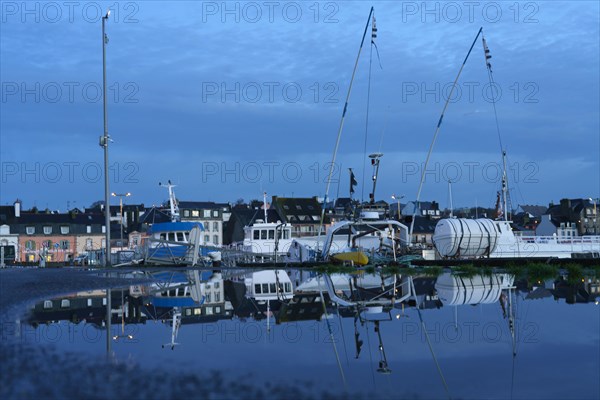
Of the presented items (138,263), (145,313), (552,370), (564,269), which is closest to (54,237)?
(138,263)

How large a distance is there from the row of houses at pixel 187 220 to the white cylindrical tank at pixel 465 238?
6531cm

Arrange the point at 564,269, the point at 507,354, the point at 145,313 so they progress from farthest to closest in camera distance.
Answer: the point at 564,269 → the point at 145,313 → the point at 507,354

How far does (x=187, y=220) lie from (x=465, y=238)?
3589 inches

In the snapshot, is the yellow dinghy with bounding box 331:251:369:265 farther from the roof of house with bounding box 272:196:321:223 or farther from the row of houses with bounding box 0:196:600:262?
the roof of house with bounding box 272:196:321:223

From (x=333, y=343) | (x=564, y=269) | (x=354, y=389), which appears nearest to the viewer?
(x=354, y=389)

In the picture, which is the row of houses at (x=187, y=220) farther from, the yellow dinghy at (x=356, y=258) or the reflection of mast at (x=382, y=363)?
the reflection of mast at (x=382, y=363)

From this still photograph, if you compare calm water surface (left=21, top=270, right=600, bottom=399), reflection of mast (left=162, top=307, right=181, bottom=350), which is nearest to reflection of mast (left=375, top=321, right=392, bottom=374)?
calm water surface (left=21, top=270, right=600, bottom=399)

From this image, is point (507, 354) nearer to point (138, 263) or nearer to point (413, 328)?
point (413, 328)

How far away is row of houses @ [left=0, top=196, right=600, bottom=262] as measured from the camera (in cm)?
12800

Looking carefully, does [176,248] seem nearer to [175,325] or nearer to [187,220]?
Answer: [175,325]

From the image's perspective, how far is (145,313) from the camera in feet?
49.8

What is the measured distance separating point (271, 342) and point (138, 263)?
157 ft

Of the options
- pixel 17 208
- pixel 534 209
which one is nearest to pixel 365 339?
pixel 17 208

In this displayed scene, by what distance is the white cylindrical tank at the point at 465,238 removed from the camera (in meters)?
51.8
